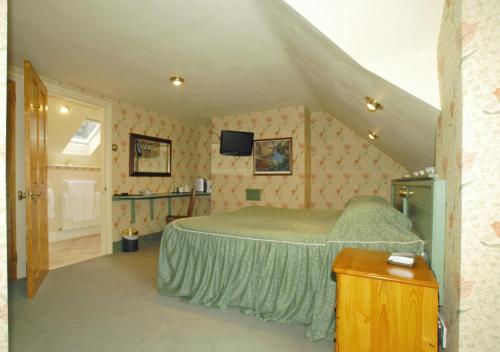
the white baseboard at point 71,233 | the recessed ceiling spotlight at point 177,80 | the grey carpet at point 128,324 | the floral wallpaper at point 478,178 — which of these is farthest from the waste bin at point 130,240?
the floral wallpaper at point 478,178

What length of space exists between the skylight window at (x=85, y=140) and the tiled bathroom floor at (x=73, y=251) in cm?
169

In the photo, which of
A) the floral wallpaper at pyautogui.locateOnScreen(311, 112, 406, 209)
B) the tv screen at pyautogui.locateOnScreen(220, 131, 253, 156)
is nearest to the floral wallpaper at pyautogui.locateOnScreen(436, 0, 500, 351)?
the floral wallpaper at pyautogui.locateOnScreen(311, 112, 406, 209)

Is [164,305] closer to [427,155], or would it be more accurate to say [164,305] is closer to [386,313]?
[386,313]

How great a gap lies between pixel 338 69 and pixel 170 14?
1348 millimetres

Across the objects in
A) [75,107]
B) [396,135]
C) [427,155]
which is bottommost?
[427,155]

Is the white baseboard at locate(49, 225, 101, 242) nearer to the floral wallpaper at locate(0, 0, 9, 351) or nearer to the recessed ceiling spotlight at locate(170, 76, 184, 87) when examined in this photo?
the recessed ceiling spotlight at locate(170, 76, 184, 87)

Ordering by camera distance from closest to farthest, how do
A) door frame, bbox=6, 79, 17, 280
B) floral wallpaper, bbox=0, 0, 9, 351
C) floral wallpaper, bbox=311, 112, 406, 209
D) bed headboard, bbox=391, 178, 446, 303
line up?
floral wallpaper, bbox=0, 0, 9, 351
bed headboard, bbox=391, 178, 446, 303
door frame, bbox=6, 79, 17, 280
floral wallpaper, bbox=311, 112, 406, 209

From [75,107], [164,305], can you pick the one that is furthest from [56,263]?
[75,107]

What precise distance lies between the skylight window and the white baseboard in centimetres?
150

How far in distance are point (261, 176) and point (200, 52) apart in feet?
8.64

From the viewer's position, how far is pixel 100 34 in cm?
229

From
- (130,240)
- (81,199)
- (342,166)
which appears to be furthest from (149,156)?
(342,166)

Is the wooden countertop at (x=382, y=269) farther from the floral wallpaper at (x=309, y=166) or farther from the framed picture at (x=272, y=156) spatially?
the framed picture at (x=272, y=156)

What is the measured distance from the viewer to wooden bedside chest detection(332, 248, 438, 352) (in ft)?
3.77
